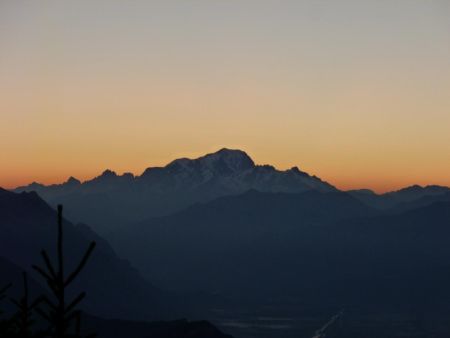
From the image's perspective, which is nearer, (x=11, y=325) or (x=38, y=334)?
(x=38, y=334)

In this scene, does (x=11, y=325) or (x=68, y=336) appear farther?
(x=11, y=325)

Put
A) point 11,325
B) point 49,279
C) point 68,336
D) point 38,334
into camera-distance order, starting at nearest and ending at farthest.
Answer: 1. point 49,279
2. point 68,336
3. point 38,334
4. point 11,325

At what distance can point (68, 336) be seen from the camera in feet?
60.3

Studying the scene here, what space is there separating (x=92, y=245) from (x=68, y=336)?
3.81 metres

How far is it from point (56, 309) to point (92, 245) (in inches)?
111

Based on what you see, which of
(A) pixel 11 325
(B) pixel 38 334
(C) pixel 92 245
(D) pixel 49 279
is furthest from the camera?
(A) pixel 11 325

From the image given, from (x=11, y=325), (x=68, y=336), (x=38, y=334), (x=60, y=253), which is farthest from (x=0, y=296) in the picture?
(x=60, y=253)

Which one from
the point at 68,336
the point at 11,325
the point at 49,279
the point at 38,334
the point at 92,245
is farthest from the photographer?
the point at 11,325

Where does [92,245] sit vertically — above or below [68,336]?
above

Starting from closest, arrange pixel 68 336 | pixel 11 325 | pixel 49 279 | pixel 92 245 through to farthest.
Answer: pixel 92 245 → pixel 49 279 → pixel 68 336 → pixel 11 325

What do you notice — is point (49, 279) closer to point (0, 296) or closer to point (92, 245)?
point (92, 245)

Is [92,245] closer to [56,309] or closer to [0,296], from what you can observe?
[56,309]

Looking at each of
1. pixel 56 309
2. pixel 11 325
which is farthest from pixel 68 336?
pixel 11 325

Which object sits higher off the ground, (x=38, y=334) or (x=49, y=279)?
(x=49, y=279)
